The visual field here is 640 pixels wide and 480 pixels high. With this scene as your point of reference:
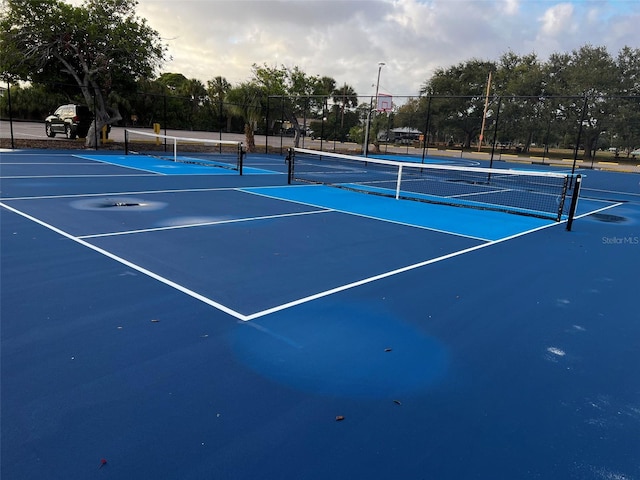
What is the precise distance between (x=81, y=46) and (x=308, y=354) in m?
23.7

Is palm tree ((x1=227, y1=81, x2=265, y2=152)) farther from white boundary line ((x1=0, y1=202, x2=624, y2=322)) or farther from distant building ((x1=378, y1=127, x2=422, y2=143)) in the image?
white boundary line ((x1=0, y1=202, x2=624, y2=322))

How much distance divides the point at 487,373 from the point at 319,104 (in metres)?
31.9

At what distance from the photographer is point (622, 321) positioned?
5031 mm

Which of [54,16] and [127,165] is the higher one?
[54,16]

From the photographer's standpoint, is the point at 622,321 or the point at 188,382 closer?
the point at 188,382

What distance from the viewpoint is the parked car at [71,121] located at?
85.9ft

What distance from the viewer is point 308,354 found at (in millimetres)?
3883

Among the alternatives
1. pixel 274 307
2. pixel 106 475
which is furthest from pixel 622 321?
pixel 106 475

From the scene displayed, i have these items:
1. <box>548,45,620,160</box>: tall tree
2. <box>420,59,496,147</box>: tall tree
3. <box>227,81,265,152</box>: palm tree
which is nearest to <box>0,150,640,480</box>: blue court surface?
<box>227,81,265,152</box>: palm tree

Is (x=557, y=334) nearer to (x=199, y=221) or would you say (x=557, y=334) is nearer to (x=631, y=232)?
(x=199, y=221)

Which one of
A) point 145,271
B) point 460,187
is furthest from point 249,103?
point 145,271

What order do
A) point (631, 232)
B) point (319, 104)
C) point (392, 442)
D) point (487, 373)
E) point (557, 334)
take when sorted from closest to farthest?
1. point (392, 442)
2. point (487, 373)
3. point (557, 334)
4. point (631, 232)
5. point (319, 104)

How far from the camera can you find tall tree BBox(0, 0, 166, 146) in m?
20.8

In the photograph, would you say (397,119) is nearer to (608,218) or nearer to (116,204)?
(608,218)
